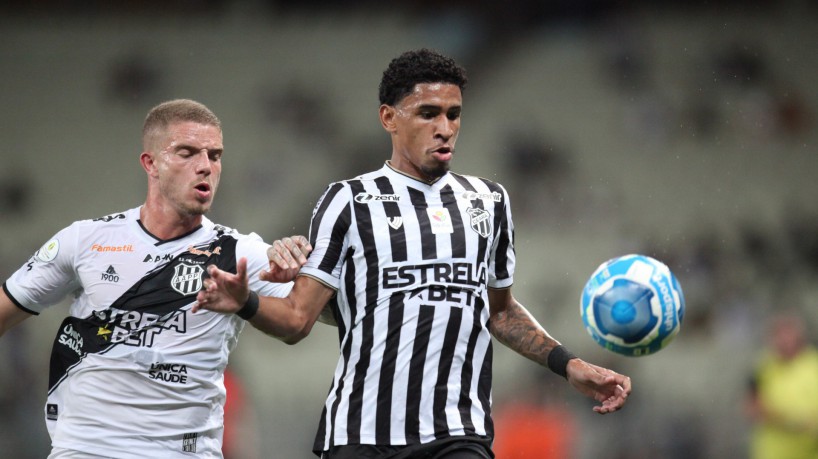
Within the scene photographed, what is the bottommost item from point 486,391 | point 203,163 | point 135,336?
point 486,391

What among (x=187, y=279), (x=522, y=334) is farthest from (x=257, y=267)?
(x=522, y=334)

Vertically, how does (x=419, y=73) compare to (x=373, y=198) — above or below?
above

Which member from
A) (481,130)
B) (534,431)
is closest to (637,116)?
(481,130)

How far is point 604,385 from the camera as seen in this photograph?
390 centimetres

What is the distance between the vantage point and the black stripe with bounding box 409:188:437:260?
3996 mm

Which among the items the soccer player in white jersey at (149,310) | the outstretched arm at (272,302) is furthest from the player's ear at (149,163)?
the outstretched arm at (272,302)

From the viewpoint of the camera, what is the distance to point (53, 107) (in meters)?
12.8

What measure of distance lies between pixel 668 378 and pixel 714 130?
3.14 m

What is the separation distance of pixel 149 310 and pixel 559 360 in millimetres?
1592

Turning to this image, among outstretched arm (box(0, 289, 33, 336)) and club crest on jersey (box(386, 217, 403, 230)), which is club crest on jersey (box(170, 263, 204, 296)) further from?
club crest on jersey (box(386, 217, 403, 230))

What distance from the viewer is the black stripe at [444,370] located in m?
3.84

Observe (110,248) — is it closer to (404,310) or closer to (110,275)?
(110,275)

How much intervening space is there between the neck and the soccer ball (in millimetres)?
1649

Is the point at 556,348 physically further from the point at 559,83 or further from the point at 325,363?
the point at 559,83
